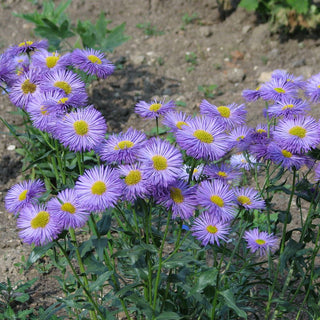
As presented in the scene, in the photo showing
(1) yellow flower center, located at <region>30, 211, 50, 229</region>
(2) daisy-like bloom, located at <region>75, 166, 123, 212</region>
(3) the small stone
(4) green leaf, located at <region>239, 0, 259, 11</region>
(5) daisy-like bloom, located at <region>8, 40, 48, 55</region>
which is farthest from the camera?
(4) green leaf, located at <region>239, 0, 259, 11</region>

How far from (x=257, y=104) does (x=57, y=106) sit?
100 inches

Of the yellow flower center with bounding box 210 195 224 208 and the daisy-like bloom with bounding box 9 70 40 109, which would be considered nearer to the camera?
the yellow flower center with bounding box 210 195 224 208

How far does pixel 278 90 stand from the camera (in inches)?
70.4

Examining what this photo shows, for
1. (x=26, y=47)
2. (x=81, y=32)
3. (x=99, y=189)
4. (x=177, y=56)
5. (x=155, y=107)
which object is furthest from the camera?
(x=177, y=56)

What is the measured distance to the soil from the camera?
383cm

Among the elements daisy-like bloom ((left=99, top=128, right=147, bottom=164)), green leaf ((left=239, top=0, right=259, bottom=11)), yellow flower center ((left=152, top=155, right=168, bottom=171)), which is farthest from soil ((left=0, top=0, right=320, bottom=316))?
yellow flower center ((left=152, top=155, right=168, bottom=171))

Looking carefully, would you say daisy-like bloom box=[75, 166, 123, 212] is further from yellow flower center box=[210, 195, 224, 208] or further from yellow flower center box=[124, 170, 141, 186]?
yellow flower center box=[210, 195, 224, 208]

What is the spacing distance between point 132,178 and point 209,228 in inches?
12.3

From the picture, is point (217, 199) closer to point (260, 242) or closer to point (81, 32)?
point (260, 242)

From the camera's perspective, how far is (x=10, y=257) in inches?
105

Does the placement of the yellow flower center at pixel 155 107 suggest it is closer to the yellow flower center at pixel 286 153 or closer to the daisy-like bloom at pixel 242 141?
the daisy-like bloom at pixel 242 141

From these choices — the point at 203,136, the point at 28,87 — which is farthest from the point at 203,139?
the point at 28,87

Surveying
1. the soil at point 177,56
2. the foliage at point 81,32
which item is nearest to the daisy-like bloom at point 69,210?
the soil at point 177,56

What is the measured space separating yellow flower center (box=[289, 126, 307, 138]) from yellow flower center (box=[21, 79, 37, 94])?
36.9 inches
